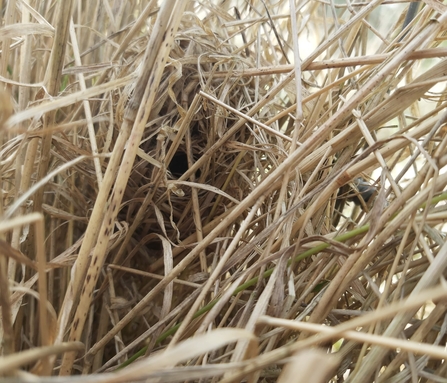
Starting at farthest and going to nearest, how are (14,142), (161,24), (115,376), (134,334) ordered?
(134,334) → (14,142) → (161,24) → (115,376)

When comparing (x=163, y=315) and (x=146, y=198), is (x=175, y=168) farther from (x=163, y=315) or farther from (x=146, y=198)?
(x=163, y=315)

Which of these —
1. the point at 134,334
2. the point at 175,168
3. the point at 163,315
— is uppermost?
the point at 175,168

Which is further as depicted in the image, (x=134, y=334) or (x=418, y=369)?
(x=134, y=334)

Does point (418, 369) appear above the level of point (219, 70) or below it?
below

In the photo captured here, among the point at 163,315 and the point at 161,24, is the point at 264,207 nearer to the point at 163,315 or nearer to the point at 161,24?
the point at 163,315

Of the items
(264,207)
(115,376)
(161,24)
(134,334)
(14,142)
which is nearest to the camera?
(115,376)

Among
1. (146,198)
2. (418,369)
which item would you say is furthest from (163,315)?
(418,369)
